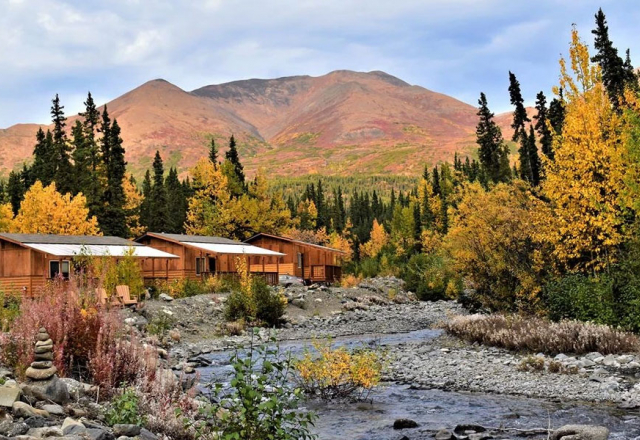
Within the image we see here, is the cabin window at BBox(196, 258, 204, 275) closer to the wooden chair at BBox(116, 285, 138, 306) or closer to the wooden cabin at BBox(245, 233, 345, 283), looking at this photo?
the wooden cabin at BBox(245, 233, 345, 283)

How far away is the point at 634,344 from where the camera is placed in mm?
15594

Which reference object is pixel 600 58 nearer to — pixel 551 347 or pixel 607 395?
pixel 551 347

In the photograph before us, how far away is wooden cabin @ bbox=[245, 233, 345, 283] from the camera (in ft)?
177

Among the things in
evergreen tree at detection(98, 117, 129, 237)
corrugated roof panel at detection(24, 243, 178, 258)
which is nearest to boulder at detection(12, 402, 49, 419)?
corrugated roof panel at detection(24, 243, 178, 258)

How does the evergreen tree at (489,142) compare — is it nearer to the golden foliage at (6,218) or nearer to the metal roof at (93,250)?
the metal roof at (93,250)

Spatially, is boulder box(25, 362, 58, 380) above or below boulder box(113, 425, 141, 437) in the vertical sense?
above

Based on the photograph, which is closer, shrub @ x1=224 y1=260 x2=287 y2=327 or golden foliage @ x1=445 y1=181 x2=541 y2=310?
golden foliage @ x1=445 y1=181 x2=541 y2=310

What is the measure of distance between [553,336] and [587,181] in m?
5.84

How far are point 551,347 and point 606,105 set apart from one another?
8842 mm

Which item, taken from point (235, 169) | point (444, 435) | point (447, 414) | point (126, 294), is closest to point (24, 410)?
point (444, 435)

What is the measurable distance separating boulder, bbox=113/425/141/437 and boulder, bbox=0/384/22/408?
1.25 meters

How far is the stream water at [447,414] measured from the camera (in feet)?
33.4

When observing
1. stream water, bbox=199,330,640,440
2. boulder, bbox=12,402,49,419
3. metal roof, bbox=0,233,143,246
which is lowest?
stream water, bbox=199,330,640,440

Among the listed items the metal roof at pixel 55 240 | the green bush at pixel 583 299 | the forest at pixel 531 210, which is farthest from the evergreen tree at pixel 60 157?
the green bush at pixel 583 299
